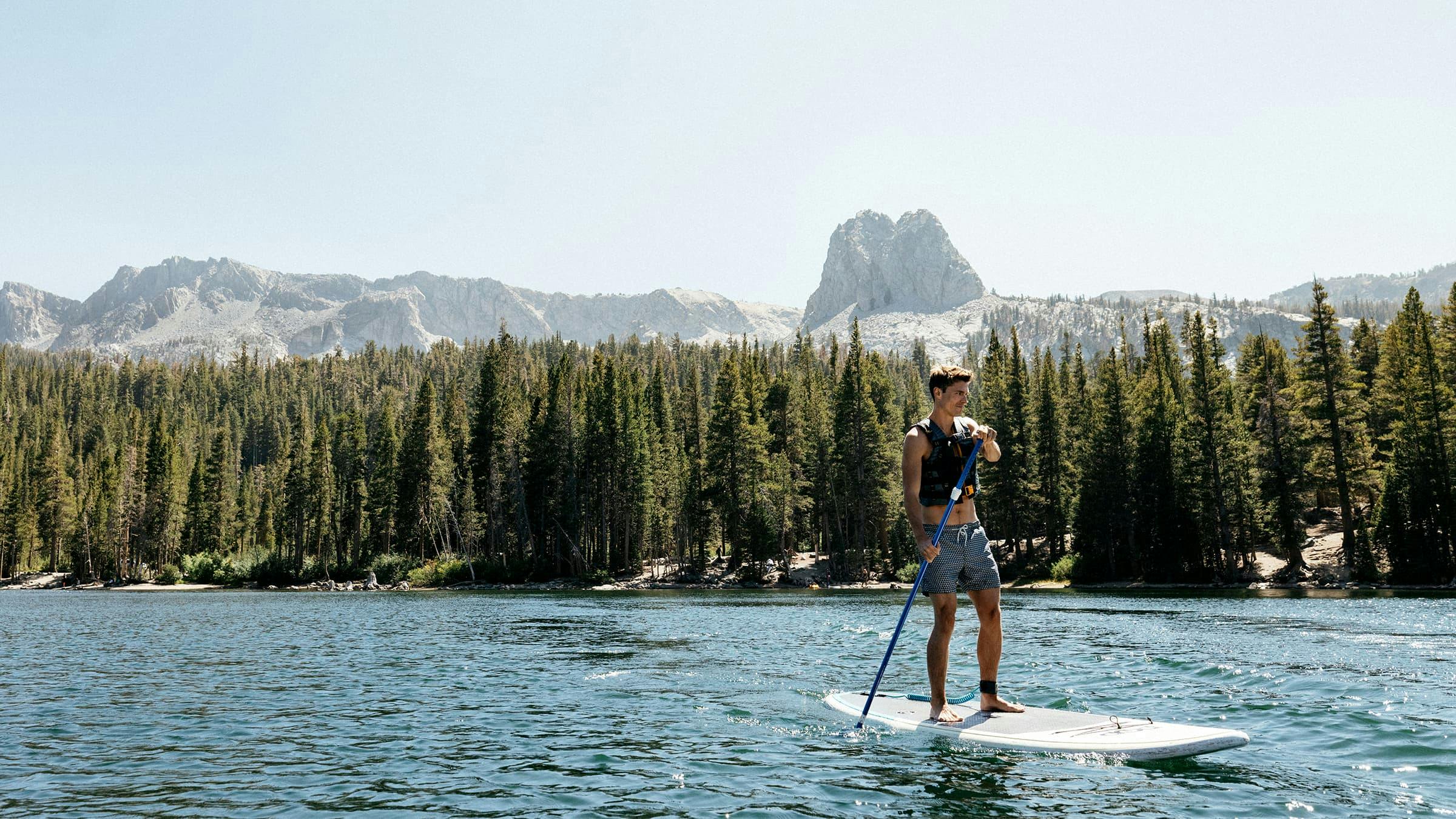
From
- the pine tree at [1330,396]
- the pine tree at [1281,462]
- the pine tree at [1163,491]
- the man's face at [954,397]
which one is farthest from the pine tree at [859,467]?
the man's face at [954,397]

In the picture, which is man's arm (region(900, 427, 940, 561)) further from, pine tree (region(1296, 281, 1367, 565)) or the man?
pine tree (region(1296, 281, 1367, 565))

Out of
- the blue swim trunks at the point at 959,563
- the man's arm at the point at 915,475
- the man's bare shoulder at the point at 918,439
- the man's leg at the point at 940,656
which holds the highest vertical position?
the man's bare shoulder at the point at 918,439

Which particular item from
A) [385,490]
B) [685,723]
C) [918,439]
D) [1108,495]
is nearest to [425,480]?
[385,490]

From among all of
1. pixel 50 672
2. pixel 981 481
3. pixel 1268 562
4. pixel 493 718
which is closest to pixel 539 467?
pixel 981 481

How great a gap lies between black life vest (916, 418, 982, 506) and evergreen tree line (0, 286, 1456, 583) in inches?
1853

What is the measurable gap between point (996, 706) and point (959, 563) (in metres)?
1.58

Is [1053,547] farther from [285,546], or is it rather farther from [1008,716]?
[285,546]

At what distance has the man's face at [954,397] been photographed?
9562 mm

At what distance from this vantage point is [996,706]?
9.64 metres

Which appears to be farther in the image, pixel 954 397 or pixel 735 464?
pixel 735 464

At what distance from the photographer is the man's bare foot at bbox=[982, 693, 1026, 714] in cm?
963

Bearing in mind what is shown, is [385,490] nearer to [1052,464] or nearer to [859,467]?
[859,467]

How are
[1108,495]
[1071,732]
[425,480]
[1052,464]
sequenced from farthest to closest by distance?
[425,480], [1052,464], [1108,495], [1071,732]

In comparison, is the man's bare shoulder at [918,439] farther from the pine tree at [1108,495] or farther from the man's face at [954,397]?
the pine tree at [1108,495]
